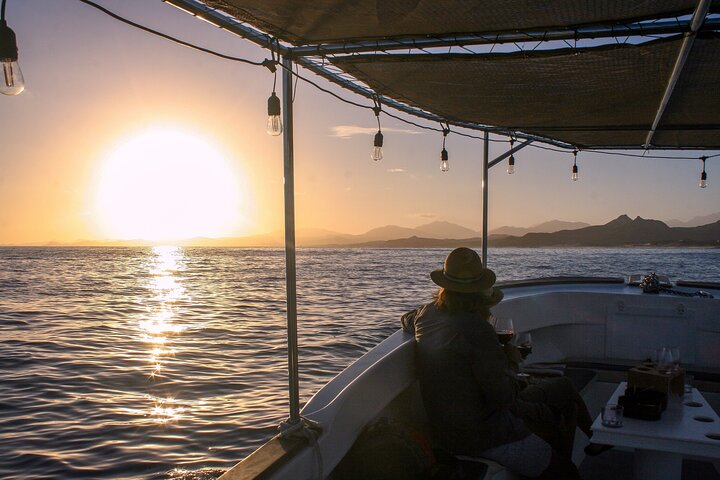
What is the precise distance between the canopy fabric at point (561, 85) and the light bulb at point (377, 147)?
12.4 inches

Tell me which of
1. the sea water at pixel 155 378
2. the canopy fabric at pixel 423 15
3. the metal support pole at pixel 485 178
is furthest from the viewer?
the sea water at pixel 155 378

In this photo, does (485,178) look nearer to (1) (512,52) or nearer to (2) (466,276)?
(1) (512,52)

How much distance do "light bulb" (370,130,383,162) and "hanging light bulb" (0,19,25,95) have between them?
8.90ft

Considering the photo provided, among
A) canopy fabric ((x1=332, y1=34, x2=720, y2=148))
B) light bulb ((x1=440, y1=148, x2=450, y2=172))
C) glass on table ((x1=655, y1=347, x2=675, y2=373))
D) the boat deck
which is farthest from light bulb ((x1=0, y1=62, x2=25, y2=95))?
light bulb ((x1=440, y1=148, x2=450, y2=172))

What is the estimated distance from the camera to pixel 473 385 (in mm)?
3186

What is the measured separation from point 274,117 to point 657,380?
253 centimetres

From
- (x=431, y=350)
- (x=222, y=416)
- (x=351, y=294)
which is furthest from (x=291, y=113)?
(x=351, y=294)

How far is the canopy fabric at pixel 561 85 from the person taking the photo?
3518 millimetres

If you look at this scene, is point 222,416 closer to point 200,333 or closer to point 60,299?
point 200,333

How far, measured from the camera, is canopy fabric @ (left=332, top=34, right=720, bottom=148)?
3.52 m

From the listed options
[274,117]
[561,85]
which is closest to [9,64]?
[274,117]

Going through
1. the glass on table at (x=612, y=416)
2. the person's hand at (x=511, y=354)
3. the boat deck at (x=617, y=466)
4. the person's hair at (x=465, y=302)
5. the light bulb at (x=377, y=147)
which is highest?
the light bulb at (x=377, y=147)

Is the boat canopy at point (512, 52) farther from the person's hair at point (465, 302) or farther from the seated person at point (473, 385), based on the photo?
the person's hair at point (465, 302)

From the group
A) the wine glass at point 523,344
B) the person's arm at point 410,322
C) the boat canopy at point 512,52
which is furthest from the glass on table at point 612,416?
the boat canopy at point 512,52
